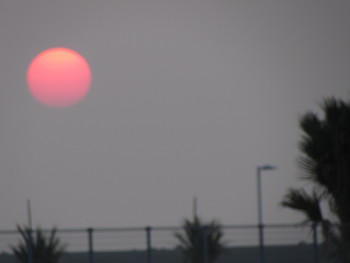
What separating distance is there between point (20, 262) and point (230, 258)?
18.0 feet

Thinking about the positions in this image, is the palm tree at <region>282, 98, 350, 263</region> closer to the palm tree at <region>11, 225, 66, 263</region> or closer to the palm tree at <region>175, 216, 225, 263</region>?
the palm tree at <region>175, 216, 225, 263</region>

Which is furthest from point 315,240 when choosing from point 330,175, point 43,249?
point 43,249

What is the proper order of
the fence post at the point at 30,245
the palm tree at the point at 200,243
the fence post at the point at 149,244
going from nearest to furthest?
1. the fence post at the point at 30,245
2. the fence post at the point at 149,244
3. the palm tree at the point at 200,243

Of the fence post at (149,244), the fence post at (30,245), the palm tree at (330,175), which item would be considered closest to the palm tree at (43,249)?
the fence post at (30,245)

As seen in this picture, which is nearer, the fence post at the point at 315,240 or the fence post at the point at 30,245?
the fence post at the point at 30,245

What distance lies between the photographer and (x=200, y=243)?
25.2 m

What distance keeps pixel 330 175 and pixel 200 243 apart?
12.4 feet

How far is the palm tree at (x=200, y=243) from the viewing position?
25.0 metres

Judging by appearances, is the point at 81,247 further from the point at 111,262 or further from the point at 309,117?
the point at 309,117

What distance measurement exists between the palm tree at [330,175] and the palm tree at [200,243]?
6.53 ft

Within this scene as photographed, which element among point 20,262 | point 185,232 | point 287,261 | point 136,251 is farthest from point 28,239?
point 287,261

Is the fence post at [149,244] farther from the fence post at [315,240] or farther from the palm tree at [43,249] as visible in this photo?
the fence post at [315,240]

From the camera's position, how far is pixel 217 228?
82.0 ft

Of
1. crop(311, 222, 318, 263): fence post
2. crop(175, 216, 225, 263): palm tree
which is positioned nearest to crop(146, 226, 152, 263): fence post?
crop(175, 216, 225, 263): palm tree
